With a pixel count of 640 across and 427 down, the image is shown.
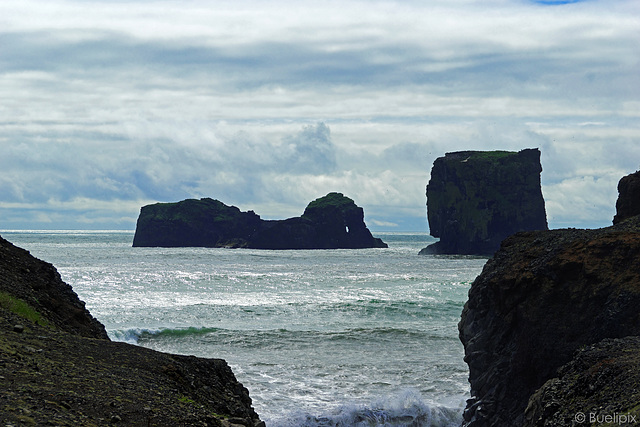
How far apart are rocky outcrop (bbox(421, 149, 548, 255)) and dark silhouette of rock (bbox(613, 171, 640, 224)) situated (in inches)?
5207

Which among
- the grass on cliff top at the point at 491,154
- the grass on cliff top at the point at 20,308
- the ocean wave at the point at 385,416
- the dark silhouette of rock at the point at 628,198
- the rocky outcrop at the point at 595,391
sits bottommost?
the ocean wave at the point at 385,416

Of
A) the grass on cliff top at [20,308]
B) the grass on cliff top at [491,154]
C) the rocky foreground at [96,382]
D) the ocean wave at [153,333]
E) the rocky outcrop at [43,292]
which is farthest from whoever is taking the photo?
the grass on cliff top at [491,154]

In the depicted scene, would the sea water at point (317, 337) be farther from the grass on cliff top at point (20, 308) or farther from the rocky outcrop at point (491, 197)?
the rocky outcrop at point (491, 197)

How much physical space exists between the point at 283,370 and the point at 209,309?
2049 centimetres

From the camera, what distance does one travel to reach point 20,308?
13539mm

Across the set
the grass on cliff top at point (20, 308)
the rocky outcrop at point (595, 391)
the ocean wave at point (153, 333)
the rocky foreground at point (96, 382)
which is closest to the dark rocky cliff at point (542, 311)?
the rocky outcrop at point (595, 391)

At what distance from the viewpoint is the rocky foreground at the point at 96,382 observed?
28.1ft

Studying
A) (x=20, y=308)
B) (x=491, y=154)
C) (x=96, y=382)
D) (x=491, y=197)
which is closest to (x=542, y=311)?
(x=96, y=382)

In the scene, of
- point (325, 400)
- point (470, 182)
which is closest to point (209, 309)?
point (325, 400)

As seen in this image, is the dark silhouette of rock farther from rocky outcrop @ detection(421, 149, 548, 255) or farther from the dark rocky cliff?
rocky outcrop @ detection(421, 149, 548, 255)

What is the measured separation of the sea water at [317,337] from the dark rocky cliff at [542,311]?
345 cm

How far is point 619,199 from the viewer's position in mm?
22594

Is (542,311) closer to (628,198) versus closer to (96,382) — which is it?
(628,198)

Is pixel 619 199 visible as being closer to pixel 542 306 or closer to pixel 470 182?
pixel 542 306
